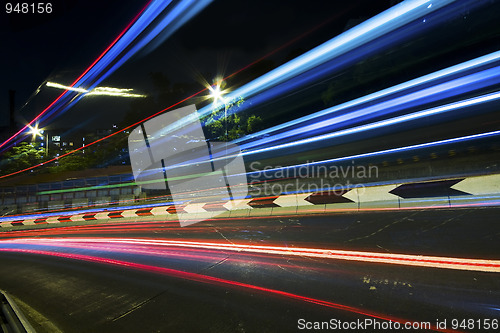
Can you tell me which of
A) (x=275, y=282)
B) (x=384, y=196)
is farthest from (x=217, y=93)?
(x=275, y=282)

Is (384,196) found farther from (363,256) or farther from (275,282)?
(275,282)

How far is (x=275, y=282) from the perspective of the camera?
4340 millimetres

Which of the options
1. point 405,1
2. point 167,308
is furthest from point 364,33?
point 167,308

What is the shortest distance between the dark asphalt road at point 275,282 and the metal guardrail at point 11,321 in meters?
0.34

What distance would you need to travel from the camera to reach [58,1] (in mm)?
11156

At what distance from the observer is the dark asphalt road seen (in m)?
3.30

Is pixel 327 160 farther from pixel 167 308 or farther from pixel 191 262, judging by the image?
pixel 167 308

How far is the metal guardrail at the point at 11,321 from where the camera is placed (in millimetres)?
3455

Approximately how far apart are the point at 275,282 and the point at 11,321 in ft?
12.0

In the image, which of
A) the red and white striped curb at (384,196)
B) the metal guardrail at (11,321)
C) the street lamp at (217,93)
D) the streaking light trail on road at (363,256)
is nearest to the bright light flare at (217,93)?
the street lamp at (217,93)

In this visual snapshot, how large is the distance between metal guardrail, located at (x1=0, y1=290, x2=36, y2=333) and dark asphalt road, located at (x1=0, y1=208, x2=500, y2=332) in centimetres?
34

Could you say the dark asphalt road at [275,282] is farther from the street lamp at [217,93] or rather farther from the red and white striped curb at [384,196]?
the street lamp at [217,93]

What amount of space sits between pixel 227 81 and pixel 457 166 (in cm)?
1504

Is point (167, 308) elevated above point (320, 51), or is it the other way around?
point (320, 51)
